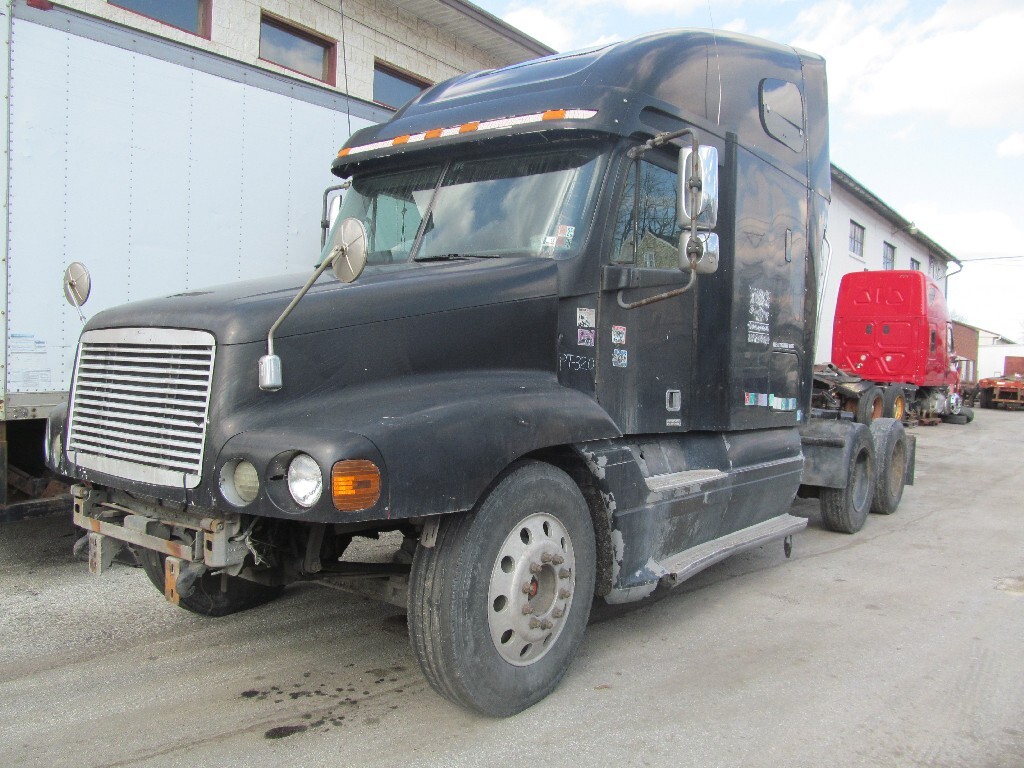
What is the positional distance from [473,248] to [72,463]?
212 centimetres

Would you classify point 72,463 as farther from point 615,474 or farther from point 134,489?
point 615,474

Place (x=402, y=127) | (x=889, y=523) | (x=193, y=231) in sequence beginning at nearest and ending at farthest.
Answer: (x=402, y=127) → (x=193, y=231) → (x=889, y=523)

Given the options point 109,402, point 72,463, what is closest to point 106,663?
point 72,463

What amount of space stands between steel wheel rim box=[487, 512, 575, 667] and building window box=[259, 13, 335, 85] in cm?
992

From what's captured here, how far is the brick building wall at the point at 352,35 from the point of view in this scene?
10586mm

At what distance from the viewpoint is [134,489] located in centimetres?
334

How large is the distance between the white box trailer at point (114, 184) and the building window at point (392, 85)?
7.14 metres

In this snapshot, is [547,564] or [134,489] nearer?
[134,489]

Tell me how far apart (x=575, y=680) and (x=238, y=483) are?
76.7 inches

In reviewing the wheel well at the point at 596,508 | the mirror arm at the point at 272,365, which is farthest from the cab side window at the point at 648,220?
the mirror arm at the point at 272,365

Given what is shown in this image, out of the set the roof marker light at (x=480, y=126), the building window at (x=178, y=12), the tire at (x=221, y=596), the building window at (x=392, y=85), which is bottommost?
the tire at (x=221, y=596)

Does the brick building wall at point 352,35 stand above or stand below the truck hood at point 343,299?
above

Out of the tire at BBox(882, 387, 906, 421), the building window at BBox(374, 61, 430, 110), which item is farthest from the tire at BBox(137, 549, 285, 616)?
the tire at BBox(882, 387, 906, 421)

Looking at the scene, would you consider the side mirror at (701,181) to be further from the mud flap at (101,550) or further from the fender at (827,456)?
the fender at (827,456)
